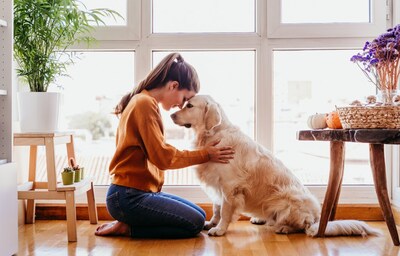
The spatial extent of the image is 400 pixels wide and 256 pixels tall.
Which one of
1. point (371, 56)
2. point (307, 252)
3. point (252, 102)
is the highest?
point (371, 56)

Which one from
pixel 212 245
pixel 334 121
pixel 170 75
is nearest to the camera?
pixel 212 245

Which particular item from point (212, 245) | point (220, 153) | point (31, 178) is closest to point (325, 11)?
point (220, 153)

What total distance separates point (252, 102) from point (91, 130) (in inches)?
45.7

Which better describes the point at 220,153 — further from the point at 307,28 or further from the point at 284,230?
the point at 307,28

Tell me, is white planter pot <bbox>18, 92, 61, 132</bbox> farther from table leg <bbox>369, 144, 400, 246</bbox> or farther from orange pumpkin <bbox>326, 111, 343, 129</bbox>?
table leg <bbox>369, 144, 400, 246</bbox>

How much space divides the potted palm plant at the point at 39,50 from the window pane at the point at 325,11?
141cm

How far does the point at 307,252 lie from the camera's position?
91.6 inches

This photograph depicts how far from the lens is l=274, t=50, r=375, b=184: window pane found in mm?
3287

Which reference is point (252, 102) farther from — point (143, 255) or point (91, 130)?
point (143, 255)

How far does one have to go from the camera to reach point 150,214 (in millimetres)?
2570

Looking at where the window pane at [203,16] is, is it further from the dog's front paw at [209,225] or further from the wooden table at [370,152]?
the dog's front paw at [209,225]

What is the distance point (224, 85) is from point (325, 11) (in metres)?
0.85

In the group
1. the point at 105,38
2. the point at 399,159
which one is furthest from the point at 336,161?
the point at 105,38

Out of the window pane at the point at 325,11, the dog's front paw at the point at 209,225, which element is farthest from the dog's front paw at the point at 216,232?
the window pane at the point at 325,11
